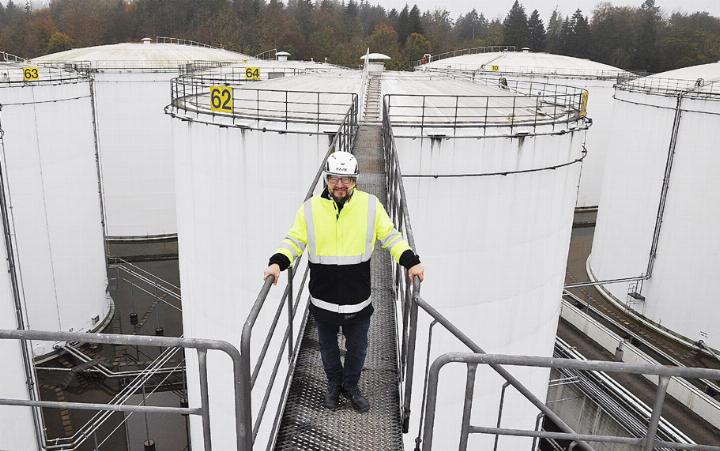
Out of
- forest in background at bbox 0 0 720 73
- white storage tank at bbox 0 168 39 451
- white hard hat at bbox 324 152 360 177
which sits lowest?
white storage tank at bbox 0 168 39 451

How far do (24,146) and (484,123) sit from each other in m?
13.9

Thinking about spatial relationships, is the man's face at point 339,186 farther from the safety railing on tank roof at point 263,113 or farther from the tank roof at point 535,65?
the tank roof at point 535,65

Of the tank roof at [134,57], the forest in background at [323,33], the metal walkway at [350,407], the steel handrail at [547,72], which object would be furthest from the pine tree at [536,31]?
the metal walkway at [350,407]

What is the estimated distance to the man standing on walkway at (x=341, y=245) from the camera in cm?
436

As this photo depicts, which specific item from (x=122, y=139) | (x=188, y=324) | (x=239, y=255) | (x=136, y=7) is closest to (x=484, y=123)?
(x=239, y=255)

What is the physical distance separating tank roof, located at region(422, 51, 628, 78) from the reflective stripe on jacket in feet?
105

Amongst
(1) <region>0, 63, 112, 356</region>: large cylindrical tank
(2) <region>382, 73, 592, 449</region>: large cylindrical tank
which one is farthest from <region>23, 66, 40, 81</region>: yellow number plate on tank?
(2) <region>382, 73, 592, 449</region>: large cylindrical tank

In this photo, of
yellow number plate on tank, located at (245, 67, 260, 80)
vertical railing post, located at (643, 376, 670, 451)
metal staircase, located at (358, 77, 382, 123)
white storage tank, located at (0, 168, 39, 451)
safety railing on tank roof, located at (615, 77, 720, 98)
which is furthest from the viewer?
yellow number plate on tank, located at (245, 67, 260, 80)

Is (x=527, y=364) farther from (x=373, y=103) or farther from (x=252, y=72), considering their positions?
(x=252, y=72)

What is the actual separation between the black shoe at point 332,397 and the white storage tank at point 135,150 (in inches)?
955

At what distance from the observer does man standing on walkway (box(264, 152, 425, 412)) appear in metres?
4.36

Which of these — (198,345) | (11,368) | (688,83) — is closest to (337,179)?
(198,345)

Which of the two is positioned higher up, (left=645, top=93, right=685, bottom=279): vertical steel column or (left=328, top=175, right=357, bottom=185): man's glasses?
(left=328, top=175, right=357, bottom=185): man's glasses

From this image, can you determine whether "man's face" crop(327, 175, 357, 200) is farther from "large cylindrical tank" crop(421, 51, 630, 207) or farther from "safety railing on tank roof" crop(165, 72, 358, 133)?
"large cylindrical tank" crop(421, 51, 630, 207)
